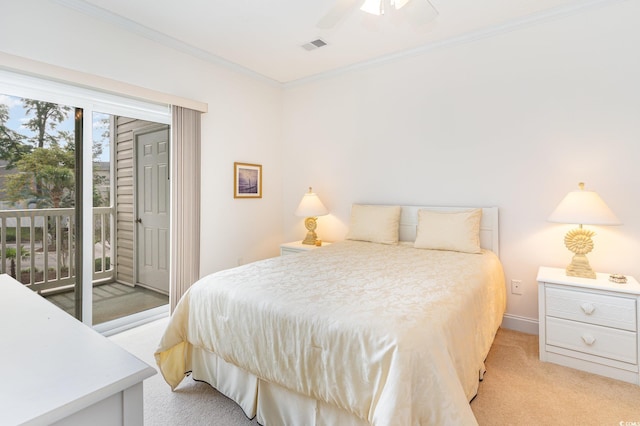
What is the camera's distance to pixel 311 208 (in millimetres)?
3801

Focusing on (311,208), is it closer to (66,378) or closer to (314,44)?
(314,44)

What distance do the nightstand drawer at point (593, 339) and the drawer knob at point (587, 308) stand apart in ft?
0.30

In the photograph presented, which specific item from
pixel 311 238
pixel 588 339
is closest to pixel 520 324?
pixel 588 339

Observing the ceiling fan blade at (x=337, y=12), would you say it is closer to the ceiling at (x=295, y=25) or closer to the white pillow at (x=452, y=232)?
the ceiling at (x=295, y=25)

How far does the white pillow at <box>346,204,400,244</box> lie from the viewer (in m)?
3.32

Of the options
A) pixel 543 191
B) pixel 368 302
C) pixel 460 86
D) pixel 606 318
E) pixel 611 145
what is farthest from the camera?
pixel 460 86

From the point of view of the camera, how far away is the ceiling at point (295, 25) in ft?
8.48

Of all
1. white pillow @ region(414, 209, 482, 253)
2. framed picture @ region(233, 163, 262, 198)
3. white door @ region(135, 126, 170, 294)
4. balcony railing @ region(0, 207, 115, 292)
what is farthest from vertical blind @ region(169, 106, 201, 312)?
white pillow @ region(414, 209, 482, 253)

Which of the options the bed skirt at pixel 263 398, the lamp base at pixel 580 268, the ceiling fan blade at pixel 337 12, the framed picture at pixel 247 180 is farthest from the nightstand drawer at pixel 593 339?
the framed picture at pixel 247 180

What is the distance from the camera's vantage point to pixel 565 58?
2.67 m

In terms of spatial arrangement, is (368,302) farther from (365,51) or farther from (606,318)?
(365,51)

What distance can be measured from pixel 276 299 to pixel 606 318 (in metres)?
2.22


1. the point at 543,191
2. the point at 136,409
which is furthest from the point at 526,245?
the point at 136,409

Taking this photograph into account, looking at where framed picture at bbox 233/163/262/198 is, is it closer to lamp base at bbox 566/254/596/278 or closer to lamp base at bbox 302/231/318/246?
lamp base at bbox 302/231/318/246
